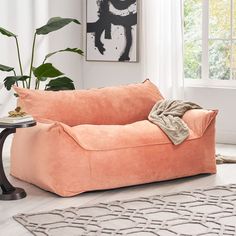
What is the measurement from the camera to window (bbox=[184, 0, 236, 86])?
6.37 metres

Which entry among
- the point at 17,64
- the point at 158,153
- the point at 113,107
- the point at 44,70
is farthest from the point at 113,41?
the point at 158,153

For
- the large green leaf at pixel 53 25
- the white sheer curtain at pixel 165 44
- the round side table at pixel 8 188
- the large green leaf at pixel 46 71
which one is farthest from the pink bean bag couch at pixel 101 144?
the white sheer curtain at pixel 165 44

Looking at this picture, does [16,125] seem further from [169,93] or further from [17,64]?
[169,93]

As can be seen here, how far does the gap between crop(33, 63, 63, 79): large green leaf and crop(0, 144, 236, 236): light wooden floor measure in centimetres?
105

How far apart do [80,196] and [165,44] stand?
103 inches

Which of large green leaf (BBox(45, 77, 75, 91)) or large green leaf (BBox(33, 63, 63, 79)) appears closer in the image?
large green leaf (BBox(33, 63, 63, 79))

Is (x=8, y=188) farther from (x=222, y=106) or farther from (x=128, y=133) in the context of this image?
(x=222, y=106)

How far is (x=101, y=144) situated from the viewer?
4402mm

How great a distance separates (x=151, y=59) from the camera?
21.4ft

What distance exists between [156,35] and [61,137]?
2557 mm

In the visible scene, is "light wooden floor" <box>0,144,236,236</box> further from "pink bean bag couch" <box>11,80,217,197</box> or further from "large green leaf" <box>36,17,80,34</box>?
"large green leaf" <box>36,17,80,34</box>

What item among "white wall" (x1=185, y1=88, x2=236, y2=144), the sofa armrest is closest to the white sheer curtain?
"white wall" (x1=185, y1=88, x2=236, y2=144)

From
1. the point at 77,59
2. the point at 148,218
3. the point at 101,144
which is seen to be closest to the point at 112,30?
the point at 77,59

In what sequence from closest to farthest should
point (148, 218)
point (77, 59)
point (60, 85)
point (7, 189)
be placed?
point (148, 218) < point (7, 189) < point (60, 85) < point (77, 59)
